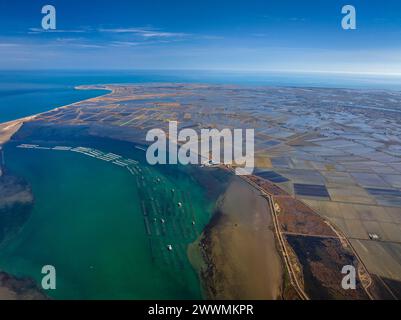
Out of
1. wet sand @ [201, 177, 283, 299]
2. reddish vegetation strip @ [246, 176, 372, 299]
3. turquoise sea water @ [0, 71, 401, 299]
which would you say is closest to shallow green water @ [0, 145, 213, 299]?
turquoise sea water @ [0, 71, 401, 299]

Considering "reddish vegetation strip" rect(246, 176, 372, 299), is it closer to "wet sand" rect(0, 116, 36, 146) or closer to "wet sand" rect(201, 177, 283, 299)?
"wet sand" rect(201, 177, 283, 299)

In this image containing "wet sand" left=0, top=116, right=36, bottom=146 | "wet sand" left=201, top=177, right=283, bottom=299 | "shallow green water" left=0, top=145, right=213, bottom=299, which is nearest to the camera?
"wet sand" left=201, top=177, right=283, bottom=299

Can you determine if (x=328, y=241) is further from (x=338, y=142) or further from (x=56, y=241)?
(x=338, y=142)

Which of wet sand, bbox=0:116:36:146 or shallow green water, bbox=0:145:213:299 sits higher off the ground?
wet sand, bbox=0:116:36:146

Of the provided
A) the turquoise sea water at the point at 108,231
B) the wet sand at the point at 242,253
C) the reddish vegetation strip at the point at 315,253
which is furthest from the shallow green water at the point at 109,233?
the reddish vegetation strip at the point at 315,253

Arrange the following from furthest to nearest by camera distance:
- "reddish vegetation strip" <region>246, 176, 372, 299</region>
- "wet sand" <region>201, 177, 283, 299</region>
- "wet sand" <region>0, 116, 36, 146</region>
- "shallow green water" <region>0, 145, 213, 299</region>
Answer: "wet sand" <region>0, 116, 36, 146</region>, "shallow green water" <region>0, 145, 213, 299</region>, "wet sand" <region>201, 177, 283, 299</region>, "reddish vegetation strip" <region>246, 176, 372, 299</region>
